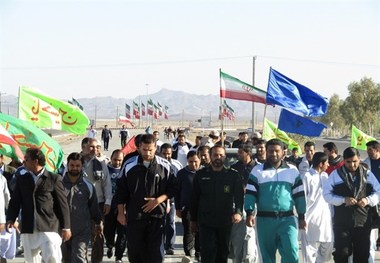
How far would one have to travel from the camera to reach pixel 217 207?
336 inches

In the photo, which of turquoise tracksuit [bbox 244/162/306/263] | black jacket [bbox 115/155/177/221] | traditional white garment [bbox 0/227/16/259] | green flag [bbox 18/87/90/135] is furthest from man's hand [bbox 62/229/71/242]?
green flag [bbox 18/87/90/135]

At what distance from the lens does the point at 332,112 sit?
278ft

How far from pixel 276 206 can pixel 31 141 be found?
3593 mm

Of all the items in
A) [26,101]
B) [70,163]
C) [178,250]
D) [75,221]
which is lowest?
[178,250]

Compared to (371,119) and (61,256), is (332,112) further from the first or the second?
(61,256)

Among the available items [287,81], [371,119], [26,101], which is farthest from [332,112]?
[26,101]

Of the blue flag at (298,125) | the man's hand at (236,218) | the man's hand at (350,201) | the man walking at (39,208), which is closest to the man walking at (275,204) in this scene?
the man's hand at (236,218)

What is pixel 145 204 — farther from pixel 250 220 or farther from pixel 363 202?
pixel 363 202

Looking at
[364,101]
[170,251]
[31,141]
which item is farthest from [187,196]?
[364,101]

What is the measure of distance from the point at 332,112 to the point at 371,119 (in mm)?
17908

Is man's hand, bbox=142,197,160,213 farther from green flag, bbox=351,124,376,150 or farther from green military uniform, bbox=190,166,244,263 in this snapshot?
green flag, bbox=351,124,376,150

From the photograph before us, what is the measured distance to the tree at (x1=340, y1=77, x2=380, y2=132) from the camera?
215ft

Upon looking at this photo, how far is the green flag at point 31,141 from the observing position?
9891mm

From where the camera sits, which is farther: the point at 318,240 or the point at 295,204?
the point at 318,240
